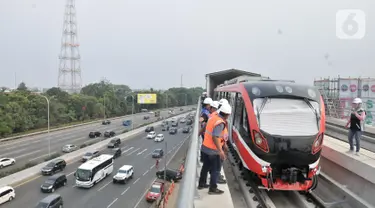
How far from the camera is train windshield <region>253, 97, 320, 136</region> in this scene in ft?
16.5

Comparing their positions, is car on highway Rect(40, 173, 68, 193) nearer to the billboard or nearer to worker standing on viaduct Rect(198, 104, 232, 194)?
worker standing on viaduct Rect(198, 104, 232, 194)

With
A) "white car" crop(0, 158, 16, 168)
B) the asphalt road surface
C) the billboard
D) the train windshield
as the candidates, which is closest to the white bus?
the asphalt road surface

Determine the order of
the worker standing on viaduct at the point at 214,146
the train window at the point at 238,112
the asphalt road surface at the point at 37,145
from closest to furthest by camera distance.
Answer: the worker standing on viaduct at the point at 214,146 < the train window at the point at 238,112 < the asphalt road surface at the point at 37,145

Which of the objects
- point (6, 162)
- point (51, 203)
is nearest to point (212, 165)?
point (51, 203)

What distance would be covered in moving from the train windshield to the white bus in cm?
1665

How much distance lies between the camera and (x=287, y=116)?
5.16 m

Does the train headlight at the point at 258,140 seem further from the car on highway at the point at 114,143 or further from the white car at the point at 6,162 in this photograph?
the car on highway at the point at 114,143

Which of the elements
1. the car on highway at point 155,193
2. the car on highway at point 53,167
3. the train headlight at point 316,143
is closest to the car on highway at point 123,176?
the car on highway at point 155,193

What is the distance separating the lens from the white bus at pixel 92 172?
63.9 feet

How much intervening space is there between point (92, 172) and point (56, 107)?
2759 centimetres

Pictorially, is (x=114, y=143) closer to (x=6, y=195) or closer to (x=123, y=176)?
(x=123, y=176)

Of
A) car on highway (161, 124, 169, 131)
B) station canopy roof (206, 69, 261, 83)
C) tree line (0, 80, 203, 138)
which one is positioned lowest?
car on highway (161, 124, 169, 131)

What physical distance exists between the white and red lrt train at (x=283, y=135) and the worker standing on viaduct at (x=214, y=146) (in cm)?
101

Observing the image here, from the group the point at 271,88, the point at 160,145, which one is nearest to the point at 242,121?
the point at 271,88
